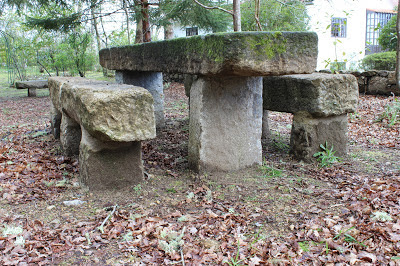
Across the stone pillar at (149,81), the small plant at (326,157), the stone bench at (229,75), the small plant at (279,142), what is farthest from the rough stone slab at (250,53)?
the stone pillar at (149,81)

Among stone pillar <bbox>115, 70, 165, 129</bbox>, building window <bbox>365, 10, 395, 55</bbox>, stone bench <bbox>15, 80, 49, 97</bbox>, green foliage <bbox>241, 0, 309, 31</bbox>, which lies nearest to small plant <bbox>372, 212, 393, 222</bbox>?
stone pillar <bbox>115, 70, 165, 129</bbox>

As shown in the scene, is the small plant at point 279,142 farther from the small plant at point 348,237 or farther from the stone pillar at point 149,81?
the small plant at point 348,237

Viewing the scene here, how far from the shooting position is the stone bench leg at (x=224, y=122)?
10.2 ft

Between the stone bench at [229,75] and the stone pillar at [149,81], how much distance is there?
117 centimetres

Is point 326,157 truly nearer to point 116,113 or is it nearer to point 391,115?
point 116,113

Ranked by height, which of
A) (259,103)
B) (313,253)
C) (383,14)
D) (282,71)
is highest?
(383,14)

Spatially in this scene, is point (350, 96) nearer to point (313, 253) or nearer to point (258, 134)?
point (258, 134)

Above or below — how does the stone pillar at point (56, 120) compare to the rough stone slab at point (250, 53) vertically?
below

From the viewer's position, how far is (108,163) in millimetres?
2885

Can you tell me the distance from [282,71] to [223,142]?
2.94 feet

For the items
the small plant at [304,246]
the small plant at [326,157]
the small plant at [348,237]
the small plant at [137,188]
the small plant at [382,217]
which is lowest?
the small plant at [304,246]

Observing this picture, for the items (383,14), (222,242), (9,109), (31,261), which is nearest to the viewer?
(31,261)

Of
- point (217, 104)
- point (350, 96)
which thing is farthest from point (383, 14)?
point (217, 104)

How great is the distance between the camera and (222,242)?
2213mm
